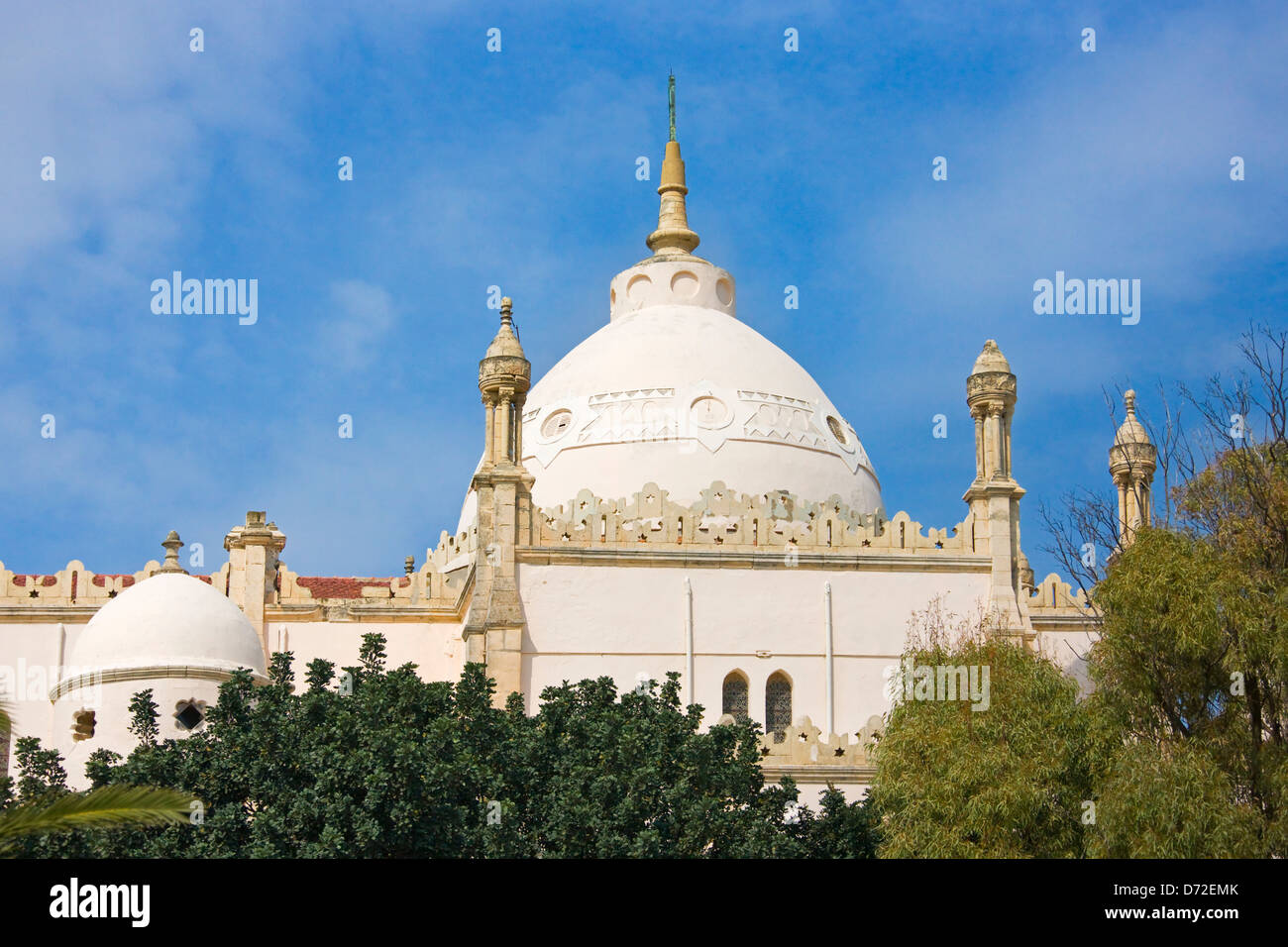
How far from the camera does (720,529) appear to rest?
37094 mm

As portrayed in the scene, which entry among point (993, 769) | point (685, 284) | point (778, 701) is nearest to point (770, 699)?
point (778, 701)

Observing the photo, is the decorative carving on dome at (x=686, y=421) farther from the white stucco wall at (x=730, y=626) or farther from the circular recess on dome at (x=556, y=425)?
the white stucco wall at (x=730, y=626)

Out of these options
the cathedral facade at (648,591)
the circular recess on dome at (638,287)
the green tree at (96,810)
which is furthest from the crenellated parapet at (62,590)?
the green tree at (96,810)

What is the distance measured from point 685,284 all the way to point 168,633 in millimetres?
17781

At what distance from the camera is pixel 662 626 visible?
36.0m

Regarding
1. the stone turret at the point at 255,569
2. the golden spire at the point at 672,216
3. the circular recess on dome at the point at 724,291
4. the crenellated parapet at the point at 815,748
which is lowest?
the crenellated parapet at the point at 815,748

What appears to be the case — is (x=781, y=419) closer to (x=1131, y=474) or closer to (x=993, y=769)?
(x=1131, y=474)

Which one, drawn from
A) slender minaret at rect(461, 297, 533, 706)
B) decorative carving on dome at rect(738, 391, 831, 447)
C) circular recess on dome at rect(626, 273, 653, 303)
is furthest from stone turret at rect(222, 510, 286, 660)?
circular recess on dome at rect(626, 273, 653, 303)

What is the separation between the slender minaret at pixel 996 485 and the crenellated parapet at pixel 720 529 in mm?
400

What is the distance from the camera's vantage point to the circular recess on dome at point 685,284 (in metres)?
46.2
